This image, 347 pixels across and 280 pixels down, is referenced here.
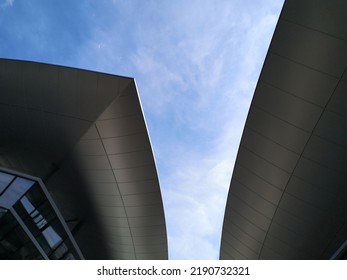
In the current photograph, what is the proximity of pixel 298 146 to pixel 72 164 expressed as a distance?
36.2 ft

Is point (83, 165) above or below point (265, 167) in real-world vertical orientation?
above

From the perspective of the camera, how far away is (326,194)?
1234 cm

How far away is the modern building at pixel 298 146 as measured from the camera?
364 inches

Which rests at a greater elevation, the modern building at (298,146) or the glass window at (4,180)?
the modern building at (298,146)

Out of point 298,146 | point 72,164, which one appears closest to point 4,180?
point 72,164

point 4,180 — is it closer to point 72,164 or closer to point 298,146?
point 72,164

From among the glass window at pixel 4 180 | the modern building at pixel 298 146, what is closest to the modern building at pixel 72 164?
the glass window at pixel 4 180

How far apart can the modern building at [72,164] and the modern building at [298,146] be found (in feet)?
16.0

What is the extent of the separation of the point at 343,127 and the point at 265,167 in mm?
3675

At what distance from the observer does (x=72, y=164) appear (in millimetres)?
16234

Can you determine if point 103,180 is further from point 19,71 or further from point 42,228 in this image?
point 19,71

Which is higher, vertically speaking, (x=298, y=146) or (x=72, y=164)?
(x=72, y=164)

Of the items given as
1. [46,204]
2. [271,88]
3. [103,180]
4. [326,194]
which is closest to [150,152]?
[103,180]

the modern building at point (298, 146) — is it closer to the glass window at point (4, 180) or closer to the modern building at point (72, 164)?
the modern building at point (72, 164)
